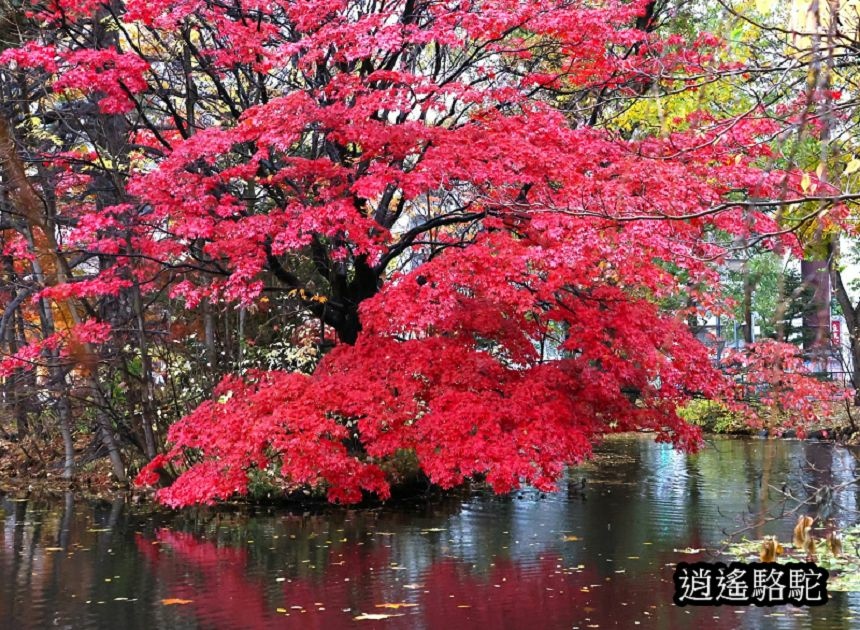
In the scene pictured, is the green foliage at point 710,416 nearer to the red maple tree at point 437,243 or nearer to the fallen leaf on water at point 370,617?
the red maple tree at point 437,243

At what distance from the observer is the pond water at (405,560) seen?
20.3ft

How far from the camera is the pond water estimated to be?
618 centimetres

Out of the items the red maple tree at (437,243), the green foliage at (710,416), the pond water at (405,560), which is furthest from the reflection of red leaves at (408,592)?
the green foliage at (710,416)

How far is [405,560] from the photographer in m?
7.93

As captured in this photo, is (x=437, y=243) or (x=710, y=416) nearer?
(x=437, y=243)

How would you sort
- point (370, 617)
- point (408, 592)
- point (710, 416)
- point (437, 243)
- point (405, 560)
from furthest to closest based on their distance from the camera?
point (710, 416), point (437, 243), point (405, 560), point (408, 592), point (370, 617)

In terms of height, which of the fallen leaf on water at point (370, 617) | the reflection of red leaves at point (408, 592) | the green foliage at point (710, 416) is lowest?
the fallen leaf on water at point (370, 617)

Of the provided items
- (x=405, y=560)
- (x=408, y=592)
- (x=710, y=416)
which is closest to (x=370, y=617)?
(x=408, y=592)

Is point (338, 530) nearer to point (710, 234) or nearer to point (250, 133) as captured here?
point (250, 133)

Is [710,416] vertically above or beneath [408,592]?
above

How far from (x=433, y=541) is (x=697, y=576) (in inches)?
131

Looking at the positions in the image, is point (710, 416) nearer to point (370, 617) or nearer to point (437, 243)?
point (437, 243)

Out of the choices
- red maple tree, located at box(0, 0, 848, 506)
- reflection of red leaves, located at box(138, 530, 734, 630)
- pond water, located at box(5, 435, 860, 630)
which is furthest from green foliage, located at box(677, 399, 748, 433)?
reflection of red leaves, located at box(138, 530, 734, 630)

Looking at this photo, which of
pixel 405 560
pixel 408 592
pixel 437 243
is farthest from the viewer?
pixel 437 243
